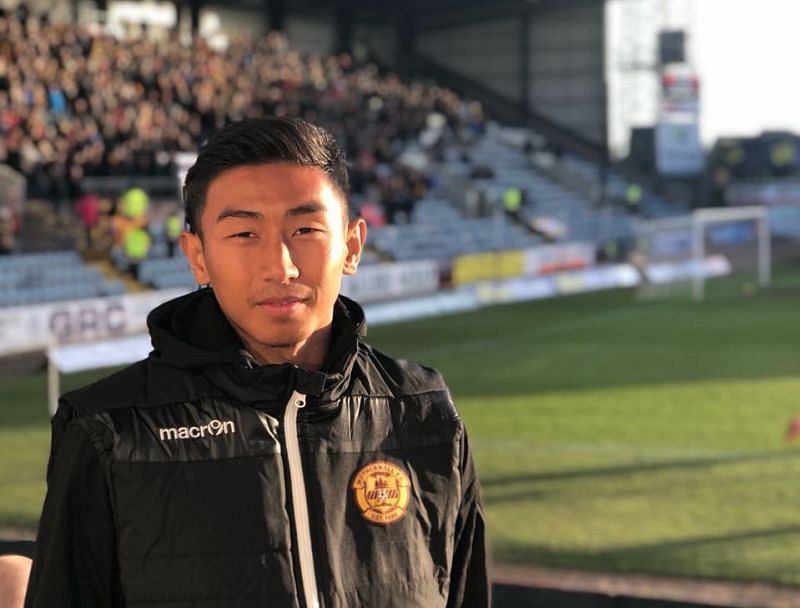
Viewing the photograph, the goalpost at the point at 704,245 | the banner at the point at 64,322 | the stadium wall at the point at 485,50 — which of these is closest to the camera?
the banner at the point at 64,322

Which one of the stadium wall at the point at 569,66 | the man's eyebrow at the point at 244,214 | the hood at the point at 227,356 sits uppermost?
the stadium wall at the point at 569,66

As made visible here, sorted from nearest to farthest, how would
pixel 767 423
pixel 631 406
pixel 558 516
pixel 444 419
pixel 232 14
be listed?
pixel 444 419
pixel 558 516
pixel 767 423
pixel 631 406
pixel 232 14

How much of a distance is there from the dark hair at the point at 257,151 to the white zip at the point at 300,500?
1.12 feet

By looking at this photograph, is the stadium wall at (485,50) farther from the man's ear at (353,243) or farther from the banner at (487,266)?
the man's ear at (353,243)

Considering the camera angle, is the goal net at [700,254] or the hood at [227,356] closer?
the hood at [227,356]

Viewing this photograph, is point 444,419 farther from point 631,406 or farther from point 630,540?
point 631,406

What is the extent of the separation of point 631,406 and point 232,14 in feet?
105

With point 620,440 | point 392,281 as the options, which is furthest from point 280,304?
point 392,281

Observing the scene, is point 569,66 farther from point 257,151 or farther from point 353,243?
point 257,151

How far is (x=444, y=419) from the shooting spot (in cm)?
214

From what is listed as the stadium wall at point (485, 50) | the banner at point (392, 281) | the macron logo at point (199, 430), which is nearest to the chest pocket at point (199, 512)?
the macron logo at point (199, 430)

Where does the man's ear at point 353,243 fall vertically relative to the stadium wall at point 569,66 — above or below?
below

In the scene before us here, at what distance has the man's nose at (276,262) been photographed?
194 centimetres

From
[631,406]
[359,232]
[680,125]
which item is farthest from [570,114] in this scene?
[359,232]
